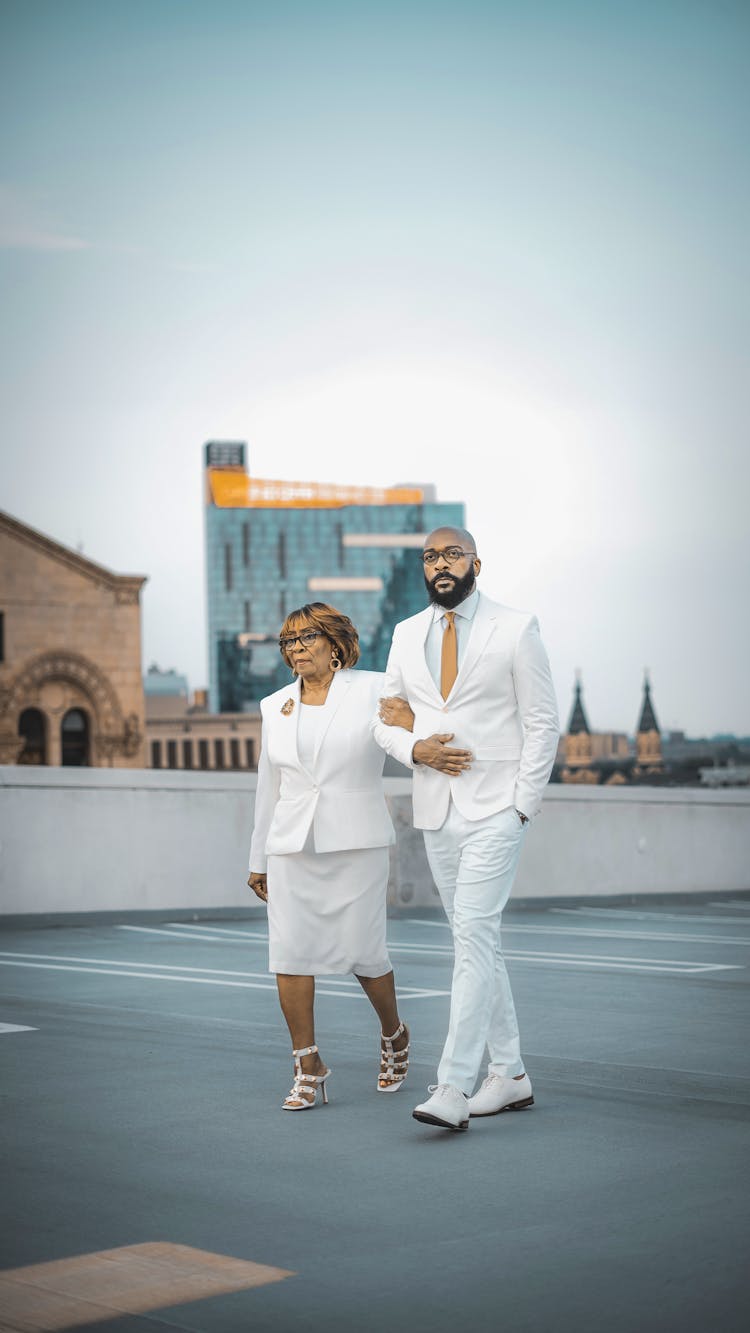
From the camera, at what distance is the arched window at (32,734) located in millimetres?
69562

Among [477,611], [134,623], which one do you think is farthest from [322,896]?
[134,623]

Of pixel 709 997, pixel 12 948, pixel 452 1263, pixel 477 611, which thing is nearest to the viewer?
pixel 452 1263

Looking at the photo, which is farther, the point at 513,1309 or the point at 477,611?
the point at 477,611

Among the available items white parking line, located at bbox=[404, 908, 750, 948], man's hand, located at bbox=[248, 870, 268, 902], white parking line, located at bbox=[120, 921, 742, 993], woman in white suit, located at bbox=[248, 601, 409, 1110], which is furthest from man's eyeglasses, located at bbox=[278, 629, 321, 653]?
white parking line, located at bbox=[404, 908, 750, 948]

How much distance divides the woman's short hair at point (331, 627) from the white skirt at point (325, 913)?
0.72 meters

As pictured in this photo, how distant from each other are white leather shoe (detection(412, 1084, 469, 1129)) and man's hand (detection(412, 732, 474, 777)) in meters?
1.02

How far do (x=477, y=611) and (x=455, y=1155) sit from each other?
1833 mm

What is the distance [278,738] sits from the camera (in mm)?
6484

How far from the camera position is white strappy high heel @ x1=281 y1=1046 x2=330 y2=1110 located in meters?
6.10

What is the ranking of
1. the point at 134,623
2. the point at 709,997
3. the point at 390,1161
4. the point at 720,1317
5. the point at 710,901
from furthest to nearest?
the point at 134,623
the point at 710,901
the point at 709,997
the point at 390,1161
the point at 720,1317

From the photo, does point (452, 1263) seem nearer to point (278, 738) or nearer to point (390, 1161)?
point (390, 1161)

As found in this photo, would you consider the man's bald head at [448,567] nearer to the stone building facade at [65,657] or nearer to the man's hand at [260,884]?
the man's hand at [260,884]

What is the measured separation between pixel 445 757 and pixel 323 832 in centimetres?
68

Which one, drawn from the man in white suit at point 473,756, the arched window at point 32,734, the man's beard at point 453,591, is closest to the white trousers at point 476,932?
the man in white suit at point 473,756
